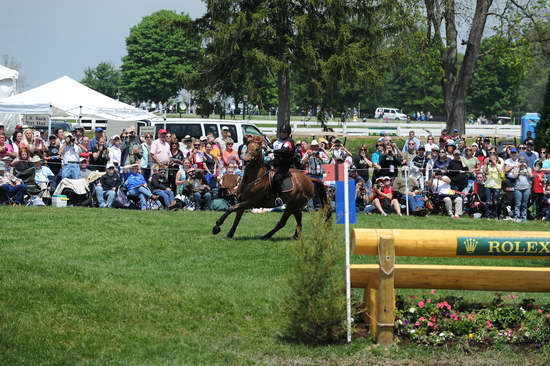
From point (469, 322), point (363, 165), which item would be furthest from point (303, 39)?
point (469, 322)

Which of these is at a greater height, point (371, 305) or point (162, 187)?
point (162, 187)

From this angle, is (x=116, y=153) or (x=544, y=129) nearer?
(x=116, y=153)

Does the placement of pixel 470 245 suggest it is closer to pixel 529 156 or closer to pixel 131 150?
pixel 131 150

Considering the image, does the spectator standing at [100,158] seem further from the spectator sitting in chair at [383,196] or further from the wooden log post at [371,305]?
the wooden log post at [371,305]

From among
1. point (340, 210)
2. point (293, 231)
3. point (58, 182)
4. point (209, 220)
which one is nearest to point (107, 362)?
point (340, 210)

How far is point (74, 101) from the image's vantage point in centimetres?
3381

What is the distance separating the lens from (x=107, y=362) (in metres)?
8.98

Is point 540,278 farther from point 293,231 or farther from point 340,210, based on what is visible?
point 293,231

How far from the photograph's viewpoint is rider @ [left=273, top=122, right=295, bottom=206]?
15586 mm

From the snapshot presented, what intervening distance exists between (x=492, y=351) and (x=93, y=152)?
16120mm

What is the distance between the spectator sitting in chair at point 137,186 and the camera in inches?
847

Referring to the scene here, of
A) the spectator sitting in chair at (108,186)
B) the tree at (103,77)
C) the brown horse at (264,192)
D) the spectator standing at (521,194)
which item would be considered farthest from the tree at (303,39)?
the tree at (103,77)

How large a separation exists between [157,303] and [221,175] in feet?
37.4

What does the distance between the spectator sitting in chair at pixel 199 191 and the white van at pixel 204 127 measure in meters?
5.06
